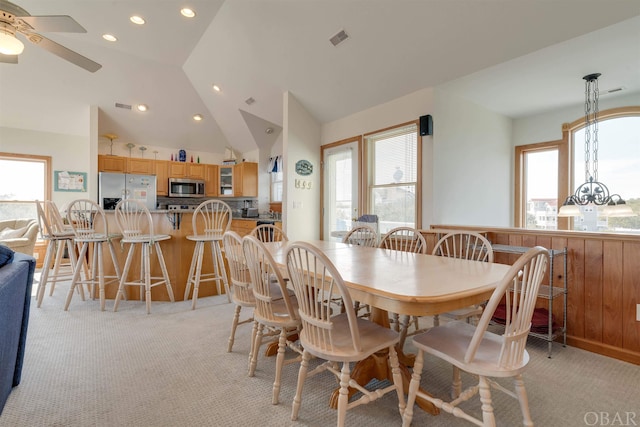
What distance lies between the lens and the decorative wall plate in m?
4.59

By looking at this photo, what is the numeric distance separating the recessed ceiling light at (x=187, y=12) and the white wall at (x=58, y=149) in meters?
3.24

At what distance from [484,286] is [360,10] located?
267 cm

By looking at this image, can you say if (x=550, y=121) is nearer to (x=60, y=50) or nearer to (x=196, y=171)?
(x=60, y=50)

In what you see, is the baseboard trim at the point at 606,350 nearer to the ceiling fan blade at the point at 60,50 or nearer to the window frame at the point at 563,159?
the window frame at the point at 563,159

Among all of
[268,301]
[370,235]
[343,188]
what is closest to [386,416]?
[268,301]

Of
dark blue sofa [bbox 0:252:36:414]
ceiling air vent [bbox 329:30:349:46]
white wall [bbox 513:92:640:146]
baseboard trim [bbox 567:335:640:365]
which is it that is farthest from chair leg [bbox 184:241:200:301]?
white wall [bbox 513:92:640:146]

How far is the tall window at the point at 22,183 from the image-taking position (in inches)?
218

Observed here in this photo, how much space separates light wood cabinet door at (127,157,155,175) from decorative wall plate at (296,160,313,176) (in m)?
3.53

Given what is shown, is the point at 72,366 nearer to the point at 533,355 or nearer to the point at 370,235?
the point at 370,235

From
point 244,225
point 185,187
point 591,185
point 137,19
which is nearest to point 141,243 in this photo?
point 244,225

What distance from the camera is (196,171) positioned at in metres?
6.76

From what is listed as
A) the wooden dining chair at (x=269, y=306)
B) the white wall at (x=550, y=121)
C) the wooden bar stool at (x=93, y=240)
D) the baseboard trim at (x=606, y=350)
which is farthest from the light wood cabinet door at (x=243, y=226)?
the baseboard trim at (x=606, y=350)

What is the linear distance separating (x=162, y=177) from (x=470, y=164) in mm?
5723

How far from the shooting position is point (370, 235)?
3076 millimetres
